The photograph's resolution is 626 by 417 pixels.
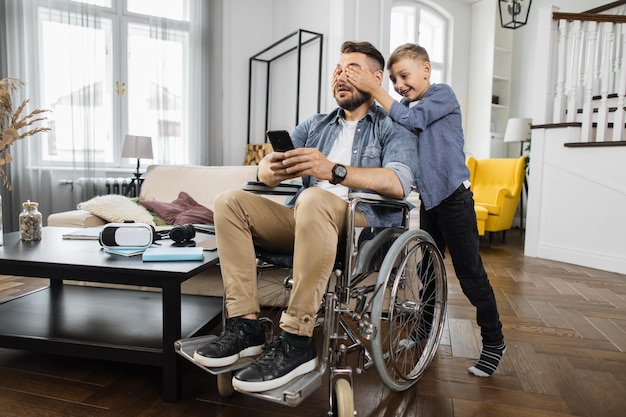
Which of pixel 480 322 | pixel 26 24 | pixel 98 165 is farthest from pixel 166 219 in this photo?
pixel 26 24

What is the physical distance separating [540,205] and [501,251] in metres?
0.56

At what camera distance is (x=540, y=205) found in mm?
3979

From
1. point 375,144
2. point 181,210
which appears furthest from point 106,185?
point 375,144

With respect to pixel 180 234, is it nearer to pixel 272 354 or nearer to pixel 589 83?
pixel 272 354

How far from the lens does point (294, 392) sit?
42.3 inches

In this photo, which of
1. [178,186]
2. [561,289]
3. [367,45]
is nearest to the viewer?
[367,45]

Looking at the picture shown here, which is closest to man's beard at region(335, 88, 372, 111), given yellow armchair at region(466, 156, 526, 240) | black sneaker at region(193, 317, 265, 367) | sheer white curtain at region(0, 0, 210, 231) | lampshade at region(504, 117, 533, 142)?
black sneaker at region(193, 317, 265, 367)

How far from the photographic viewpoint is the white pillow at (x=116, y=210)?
2508 millimetres

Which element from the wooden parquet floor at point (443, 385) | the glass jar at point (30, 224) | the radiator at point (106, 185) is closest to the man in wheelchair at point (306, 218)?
the wooden parquet floor at point (443, 385)

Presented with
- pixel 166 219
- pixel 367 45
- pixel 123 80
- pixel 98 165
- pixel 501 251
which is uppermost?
pixel 123 80

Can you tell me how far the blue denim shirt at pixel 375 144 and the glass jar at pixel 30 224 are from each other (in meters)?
1.06

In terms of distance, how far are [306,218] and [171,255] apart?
1.71 ft

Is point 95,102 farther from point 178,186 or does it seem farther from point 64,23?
point 178,186

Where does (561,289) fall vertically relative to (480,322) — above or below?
below
